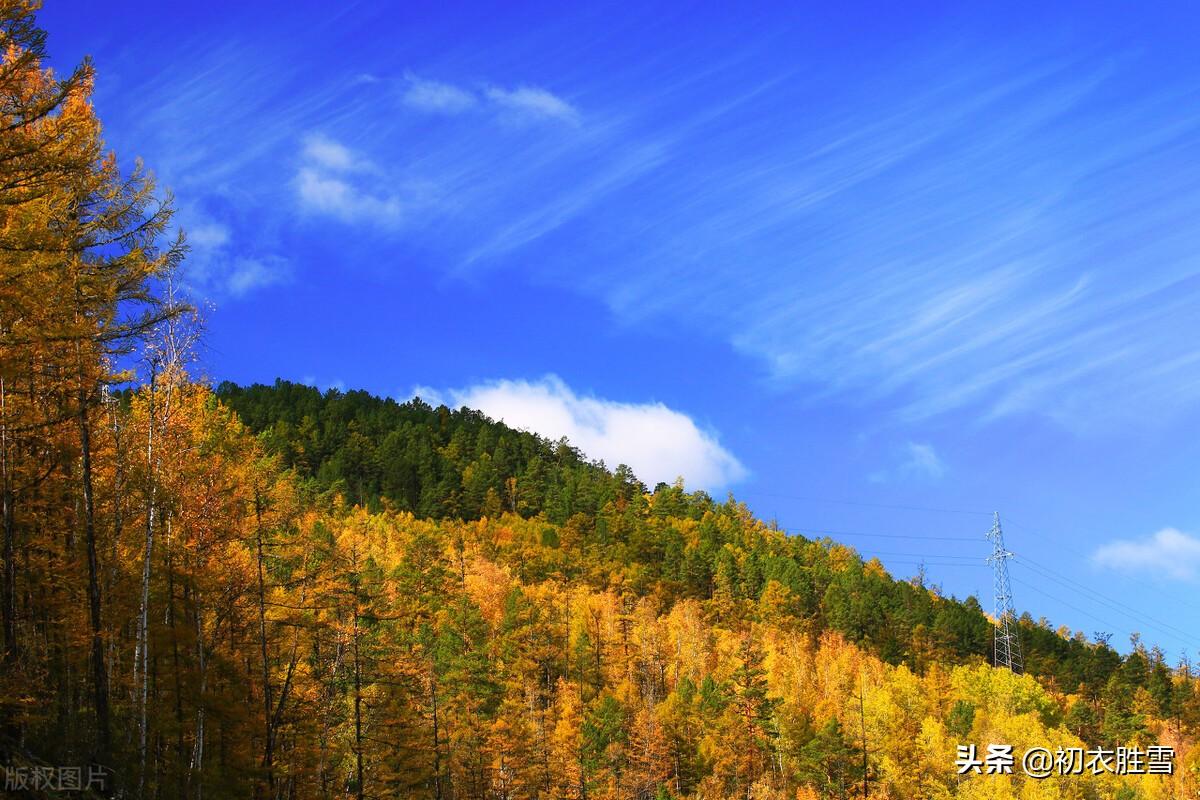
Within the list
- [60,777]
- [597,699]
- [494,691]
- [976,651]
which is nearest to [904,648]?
[976,651]

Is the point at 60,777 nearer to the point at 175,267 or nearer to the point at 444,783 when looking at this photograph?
the point at 175,267

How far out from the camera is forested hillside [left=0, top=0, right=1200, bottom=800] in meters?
19.2

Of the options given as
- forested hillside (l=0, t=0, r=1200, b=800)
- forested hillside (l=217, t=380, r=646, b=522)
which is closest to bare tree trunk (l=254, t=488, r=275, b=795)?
forested hillside (l=0, t=0, r=1200, b=800)

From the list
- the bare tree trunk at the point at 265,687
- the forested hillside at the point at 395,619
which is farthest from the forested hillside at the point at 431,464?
the bare tree trunk at the point at 265,687

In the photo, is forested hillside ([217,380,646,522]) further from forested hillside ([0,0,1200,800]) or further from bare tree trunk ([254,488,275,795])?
bare tree trunk ([254,488,275,795])

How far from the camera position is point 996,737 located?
249 ft

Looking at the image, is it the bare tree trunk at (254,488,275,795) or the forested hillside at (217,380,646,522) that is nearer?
the bare tree trunk at (254,488,275,795)

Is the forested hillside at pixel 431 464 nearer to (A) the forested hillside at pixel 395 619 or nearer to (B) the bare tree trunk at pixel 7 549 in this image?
(A) the forested hillside at pixel 395 619

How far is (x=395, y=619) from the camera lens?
4325cm

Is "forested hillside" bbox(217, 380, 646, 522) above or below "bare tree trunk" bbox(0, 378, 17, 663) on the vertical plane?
above

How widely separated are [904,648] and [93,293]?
11837cm

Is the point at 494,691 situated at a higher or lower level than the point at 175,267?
lower

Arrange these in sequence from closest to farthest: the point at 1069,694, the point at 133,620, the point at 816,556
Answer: the point at 133,620
the point at 1069,694
the point at 816,556

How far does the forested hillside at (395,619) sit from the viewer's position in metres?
19.2
